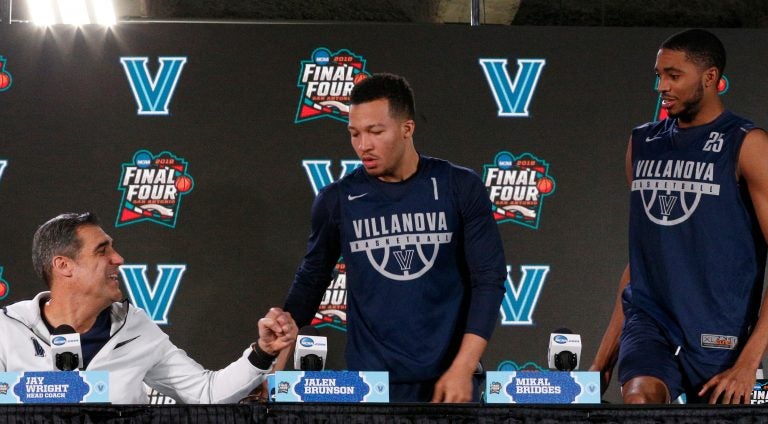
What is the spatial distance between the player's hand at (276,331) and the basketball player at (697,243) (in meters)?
0.92

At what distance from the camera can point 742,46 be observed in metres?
4.20

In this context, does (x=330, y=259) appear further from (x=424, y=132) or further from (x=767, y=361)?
(x=767, y=361)

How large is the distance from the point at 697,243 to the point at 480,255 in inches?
23.3

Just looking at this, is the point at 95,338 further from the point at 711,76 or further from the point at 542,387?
the point at 711,76

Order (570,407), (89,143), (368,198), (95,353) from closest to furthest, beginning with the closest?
(570,407)
(95,353)
(368,198)
(89,143)

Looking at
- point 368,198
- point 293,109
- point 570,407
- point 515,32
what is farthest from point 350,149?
point 570,407

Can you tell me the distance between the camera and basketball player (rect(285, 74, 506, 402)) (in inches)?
103

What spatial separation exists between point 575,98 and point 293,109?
1220 mm

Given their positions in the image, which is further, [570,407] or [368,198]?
[368,198]

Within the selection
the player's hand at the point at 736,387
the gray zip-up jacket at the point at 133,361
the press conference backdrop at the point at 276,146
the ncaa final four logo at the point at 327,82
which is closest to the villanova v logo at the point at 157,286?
the press conference backdrop at the point at 276,146

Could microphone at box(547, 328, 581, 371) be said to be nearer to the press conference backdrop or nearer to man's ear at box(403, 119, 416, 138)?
man's ear at box(403, 119, 416, 138)

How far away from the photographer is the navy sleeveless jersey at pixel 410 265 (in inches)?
103

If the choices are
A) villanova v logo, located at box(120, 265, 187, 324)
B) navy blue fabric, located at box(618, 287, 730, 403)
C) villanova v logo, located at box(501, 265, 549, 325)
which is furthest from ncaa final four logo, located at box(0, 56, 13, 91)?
navy blue fabric, located at box(618, 287, 730, 403)

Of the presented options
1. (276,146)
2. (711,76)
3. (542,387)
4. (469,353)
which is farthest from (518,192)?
(542,387)
